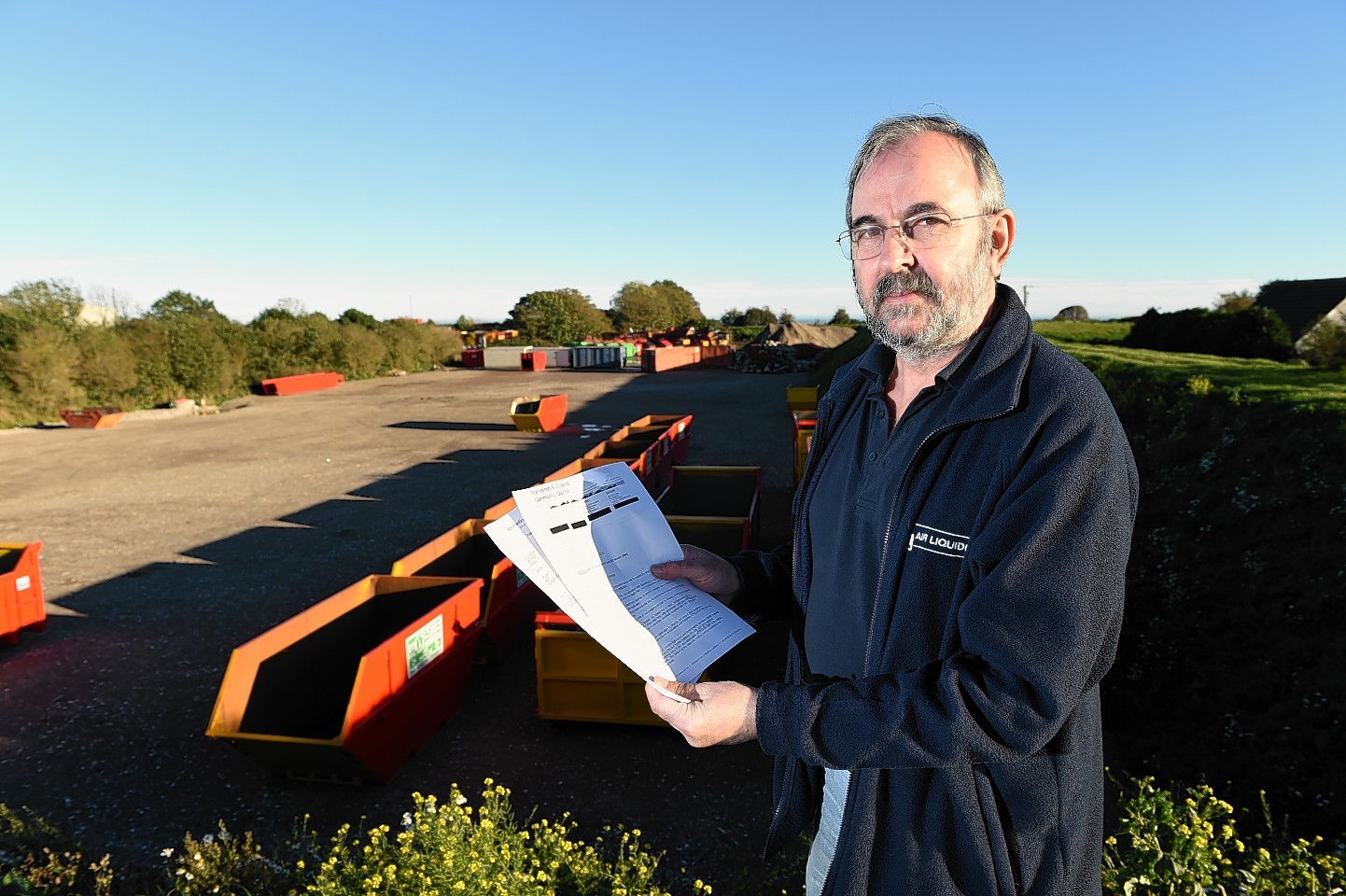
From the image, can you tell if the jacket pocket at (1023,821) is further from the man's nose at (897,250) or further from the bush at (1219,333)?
the bush at (1219,333)

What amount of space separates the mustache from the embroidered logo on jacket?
22.2 inches

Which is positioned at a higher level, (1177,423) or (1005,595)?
(1005,595)

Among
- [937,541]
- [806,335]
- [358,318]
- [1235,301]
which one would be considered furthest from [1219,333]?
[358,318]

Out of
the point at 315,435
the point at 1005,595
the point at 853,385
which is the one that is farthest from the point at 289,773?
the point at 315,435

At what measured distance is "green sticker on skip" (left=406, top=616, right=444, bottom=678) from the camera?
5773 mm

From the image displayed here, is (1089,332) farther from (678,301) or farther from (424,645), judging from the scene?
(678,301)

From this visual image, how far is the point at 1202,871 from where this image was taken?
109 inches

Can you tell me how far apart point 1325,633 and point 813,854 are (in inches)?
226

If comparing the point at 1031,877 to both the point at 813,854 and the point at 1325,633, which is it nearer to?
the point at 813,854

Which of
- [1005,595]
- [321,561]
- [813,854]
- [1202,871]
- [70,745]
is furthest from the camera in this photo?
[321,561]

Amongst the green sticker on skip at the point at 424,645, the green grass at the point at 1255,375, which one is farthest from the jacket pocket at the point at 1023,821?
the green grass at the point at 1255,375

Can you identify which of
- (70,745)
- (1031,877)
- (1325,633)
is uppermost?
(1031,877)

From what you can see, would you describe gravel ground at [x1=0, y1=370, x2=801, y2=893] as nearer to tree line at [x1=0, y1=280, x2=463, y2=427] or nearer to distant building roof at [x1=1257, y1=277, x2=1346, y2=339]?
tree line at [x1=0, y1=280, x2=463, y2=427]

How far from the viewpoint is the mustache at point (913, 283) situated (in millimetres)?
1779
